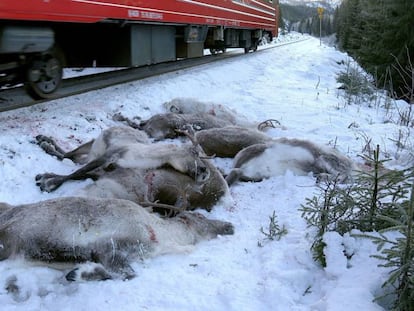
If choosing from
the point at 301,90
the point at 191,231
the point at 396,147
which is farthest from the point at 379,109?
the point at 191,231

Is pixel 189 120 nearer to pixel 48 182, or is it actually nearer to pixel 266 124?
pixel 266 124

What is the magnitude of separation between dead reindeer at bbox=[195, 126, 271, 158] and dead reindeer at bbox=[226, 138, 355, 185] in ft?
1.25

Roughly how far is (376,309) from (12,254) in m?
1.94

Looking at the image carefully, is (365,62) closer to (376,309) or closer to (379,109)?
(379,109)

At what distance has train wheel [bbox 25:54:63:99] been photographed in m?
6.19

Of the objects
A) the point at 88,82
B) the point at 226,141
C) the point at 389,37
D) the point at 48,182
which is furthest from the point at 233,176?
the point at 389,37

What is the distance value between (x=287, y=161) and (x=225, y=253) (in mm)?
1804

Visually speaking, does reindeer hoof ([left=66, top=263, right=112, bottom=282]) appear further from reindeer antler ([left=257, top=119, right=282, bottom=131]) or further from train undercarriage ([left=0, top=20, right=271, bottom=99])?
reindeer antler ([left=257, top=119, right=282, bottom=131])

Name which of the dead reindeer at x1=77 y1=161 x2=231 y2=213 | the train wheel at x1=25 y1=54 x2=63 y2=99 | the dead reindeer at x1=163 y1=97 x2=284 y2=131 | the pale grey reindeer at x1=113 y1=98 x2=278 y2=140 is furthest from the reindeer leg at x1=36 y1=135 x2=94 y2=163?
the dead reindeer at x1=163 y1=97 x2=284 y2=131

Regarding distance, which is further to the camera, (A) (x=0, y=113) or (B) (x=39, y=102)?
(B) (x=39, y=102)

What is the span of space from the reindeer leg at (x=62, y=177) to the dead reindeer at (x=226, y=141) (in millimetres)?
1519

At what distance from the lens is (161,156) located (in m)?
3.82

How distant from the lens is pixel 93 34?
8.53 meters

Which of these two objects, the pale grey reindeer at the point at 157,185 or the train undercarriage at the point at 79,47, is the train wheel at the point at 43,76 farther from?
the pale grey reindeer at the point at 157,185
